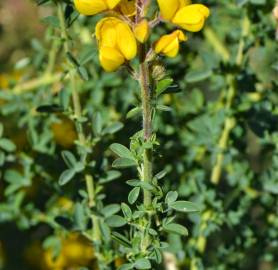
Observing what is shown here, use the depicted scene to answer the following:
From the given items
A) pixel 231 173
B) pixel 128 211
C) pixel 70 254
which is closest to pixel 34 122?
pixel 70 254

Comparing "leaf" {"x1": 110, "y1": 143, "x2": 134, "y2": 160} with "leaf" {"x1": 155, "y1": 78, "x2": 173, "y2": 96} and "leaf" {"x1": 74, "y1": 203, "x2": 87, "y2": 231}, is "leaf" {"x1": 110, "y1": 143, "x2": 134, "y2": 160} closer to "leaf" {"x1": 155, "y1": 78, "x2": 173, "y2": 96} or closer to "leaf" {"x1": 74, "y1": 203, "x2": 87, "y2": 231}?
"leaf" {"x1": 155, "y1": 78, "x2": 173, "y2": 96}

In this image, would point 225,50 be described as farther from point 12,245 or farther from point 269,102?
point 12,245

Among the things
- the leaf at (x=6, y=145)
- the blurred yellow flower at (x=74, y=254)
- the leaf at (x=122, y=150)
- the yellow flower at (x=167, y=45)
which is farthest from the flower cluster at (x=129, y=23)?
the blurred yellow flower at (x=74, y=254)

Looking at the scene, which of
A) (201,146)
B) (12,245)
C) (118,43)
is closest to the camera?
(118,43)

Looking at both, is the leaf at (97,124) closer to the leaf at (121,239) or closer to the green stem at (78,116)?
the green stem at (78,116)

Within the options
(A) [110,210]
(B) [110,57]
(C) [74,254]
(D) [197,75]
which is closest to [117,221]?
(A) [110,210]

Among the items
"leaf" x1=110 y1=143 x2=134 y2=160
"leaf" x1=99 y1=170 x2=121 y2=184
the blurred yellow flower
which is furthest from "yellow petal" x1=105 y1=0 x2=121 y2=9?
the blurred yellow flower

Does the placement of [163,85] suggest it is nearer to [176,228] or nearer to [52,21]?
[176,228]
